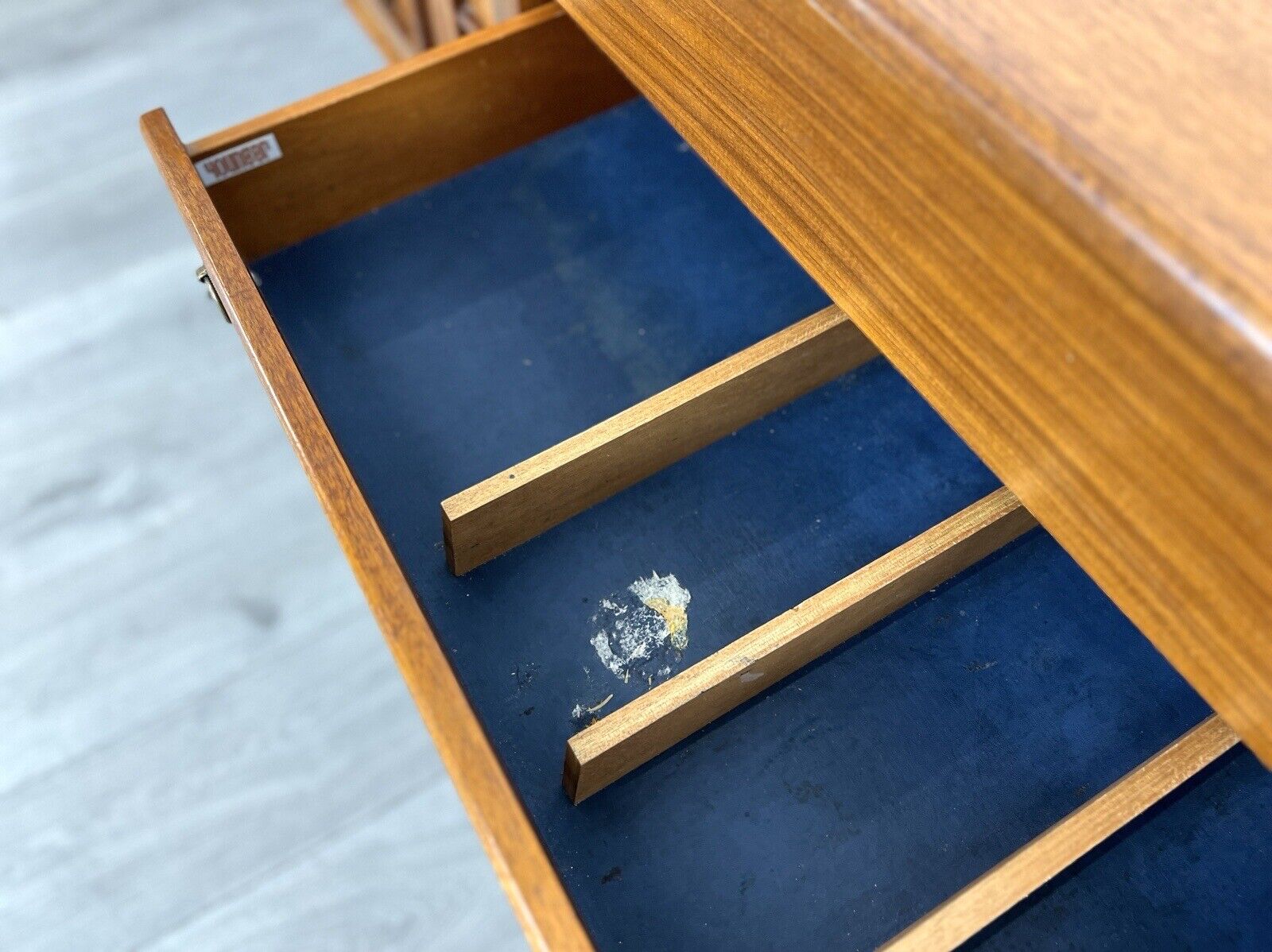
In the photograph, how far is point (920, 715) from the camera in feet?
2.06

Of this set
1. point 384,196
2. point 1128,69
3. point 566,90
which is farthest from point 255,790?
point 1128,69

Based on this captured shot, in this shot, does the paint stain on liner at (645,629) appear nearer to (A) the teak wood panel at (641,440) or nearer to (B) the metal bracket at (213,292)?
(A) the teak wood panel at (641,440)

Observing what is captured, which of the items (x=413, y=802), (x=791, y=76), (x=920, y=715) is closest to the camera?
(x=791, y=76)

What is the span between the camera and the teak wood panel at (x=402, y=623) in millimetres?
468

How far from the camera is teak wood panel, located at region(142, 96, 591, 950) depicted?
468mm

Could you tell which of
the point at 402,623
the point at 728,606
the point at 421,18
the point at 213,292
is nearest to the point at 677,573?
the point at 728,606

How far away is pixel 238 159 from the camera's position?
0.77 metres

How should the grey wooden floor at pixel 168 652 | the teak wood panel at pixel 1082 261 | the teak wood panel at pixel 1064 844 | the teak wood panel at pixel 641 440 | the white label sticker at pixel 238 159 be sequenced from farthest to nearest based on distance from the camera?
the grey wooden floor at pixel 168 652 → the white label sticker at pixel 238 159 → the teak wood panel at pixel 641 440 → the teak wood panel at pixel 1064 844 → the teak wood panel at pixel 1082 261

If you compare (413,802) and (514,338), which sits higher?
(514,338)

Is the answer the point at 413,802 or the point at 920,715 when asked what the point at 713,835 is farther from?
the point at 413,802

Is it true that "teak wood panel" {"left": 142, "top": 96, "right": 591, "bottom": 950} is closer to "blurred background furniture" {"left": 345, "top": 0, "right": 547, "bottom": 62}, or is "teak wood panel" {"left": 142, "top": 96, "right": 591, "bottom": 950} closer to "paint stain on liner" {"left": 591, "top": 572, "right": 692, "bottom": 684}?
"paint stain on liner" {"left": 591, "top": 572, "right": 692, "bottom": 684}

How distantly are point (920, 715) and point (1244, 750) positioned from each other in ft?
0.56

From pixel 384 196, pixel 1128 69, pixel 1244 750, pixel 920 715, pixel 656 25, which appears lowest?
pixel 1244 750

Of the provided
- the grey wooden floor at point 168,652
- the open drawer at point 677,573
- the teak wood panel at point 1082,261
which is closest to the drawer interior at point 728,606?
the open drawer at point 677,573
